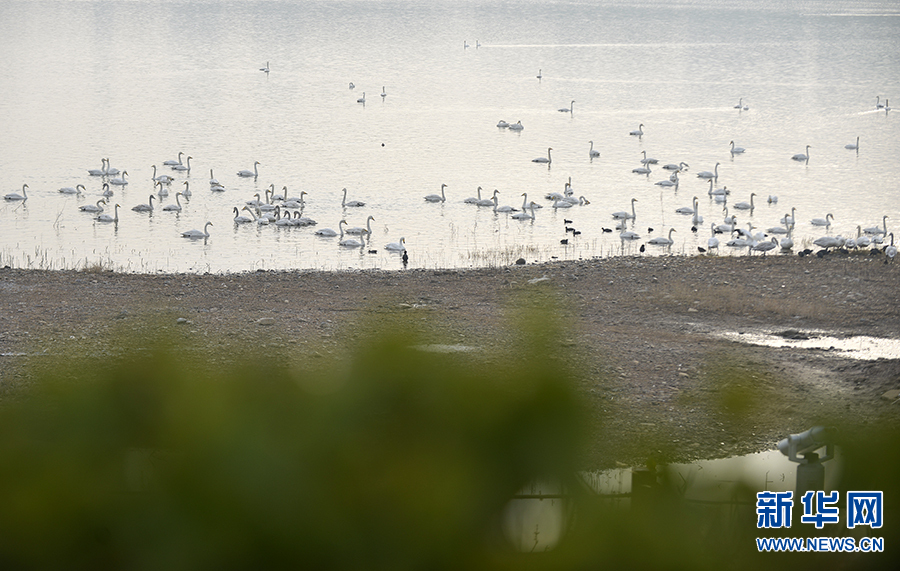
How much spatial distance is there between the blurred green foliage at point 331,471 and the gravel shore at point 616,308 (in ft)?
Result: 23.5

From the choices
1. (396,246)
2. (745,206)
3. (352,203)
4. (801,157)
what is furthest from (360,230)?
(801,157)

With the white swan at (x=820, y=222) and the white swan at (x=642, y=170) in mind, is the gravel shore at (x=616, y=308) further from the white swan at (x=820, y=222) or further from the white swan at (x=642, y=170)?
the white swan at (x=642, y=170)

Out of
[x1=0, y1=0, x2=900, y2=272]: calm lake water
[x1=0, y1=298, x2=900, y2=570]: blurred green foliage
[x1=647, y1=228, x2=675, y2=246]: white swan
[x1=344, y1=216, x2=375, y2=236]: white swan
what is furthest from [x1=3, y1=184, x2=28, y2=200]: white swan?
[x1=0, y1=298, x2=900, y2=570]: blurred green foliage

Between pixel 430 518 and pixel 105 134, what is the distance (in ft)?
145

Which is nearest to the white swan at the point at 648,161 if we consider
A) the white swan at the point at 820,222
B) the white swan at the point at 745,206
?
the white swan at the point at 745,206

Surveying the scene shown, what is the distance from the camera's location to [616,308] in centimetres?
1586

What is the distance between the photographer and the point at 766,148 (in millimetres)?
41969

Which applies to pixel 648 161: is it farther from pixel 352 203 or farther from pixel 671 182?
pixel 352 203

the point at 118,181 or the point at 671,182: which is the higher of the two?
the point at 118,181

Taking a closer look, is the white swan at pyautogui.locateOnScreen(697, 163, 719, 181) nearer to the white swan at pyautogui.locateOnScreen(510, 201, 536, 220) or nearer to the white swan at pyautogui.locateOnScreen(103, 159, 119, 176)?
the white swan at pyautogui.locateOnScreen(510, 201, 536, 220)

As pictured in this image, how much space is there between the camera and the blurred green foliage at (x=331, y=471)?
1.62 metres

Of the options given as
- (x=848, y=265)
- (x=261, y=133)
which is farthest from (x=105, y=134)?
(x=848, y=265)

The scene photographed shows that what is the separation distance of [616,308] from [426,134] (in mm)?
29236

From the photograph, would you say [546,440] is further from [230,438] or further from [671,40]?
[671,40]
